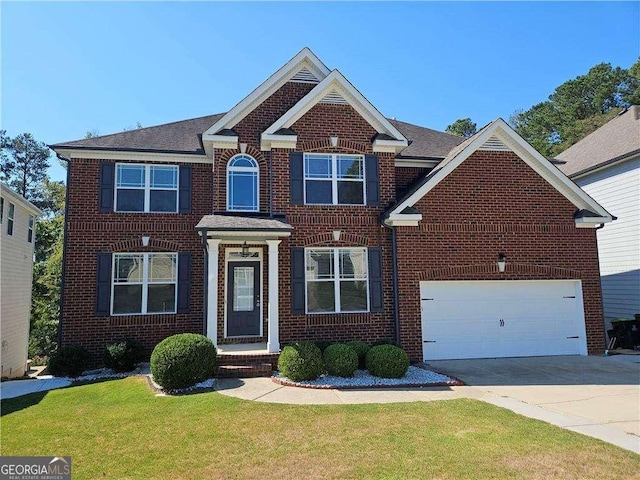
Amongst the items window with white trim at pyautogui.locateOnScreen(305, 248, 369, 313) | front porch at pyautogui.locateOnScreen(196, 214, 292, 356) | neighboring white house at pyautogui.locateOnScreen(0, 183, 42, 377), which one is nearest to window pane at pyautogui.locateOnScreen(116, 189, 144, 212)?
front porch at pyautogui.locateOnScreen(196, 214, 292, 356)

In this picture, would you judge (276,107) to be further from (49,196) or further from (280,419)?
(49,196)

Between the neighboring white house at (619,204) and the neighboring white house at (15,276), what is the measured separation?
21.3 metres

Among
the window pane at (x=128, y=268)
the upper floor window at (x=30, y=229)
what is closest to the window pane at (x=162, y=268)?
the window pane at (x=128, y=268)

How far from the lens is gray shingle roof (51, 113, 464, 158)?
12.6 meters

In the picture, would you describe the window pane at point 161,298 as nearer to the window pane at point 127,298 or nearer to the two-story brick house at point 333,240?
the two-story brick house at point 333,240

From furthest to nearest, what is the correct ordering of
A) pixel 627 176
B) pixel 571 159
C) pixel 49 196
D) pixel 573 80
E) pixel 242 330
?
pixel 573 80 < pixel 49 196 < pixel 571 159 < pixel 627 176 < pixel 242 330

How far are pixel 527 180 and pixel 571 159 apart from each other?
9054mm

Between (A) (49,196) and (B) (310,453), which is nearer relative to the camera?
(B) (310,453)

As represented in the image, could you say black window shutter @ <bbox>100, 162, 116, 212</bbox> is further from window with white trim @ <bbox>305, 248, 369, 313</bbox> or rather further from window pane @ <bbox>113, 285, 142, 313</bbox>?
window with white trim @ <bbox>305, 248, 369, 313</bbox>

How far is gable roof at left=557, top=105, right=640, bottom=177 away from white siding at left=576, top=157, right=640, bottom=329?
41cm

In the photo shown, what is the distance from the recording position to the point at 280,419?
261 inches

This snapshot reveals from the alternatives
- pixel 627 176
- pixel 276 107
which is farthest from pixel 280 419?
pixel 627 176

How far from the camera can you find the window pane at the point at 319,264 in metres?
11.7

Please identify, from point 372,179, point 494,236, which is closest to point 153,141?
point 372,179
